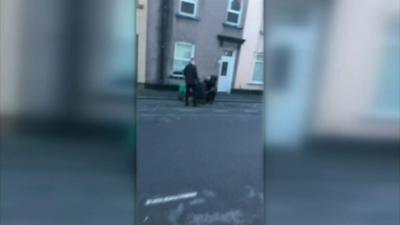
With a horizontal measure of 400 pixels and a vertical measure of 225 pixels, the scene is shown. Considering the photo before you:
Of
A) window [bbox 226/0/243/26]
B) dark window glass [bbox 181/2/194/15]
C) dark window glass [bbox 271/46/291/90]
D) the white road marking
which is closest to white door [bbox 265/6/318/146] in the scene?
dark window glass [bbox 271/46/291/90]

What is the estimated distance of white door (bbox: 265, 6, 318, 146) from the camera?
1.07 metres

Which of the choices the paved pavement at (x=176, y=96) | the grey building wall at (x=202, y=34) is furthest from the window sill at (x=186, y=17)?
the paved pavement at (x=176, y=96)

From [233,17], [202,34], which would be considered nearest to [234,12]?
[233,17]

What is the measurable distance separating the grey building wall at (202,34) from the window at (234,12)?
0.01 meters

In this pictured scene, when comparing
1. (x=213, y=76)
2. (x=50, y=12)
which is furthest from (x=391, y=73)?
(x=50, y=12)

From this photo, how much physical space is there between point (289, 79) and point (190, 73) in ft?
0.94

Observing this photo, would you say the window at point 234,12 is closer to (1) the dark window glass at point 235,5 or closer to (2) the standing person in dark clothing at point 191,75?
(1) the dark window glass at point 235,5

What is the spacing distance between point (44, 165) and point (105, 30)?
15.6 inches

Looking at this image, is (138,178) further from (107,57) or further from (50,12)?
(50,12)

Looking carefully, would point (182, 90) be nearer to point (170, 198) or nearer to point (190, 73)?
point (190, 73)

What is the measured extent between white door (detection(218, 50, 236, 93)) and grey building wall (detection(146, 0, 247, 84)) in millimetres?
21

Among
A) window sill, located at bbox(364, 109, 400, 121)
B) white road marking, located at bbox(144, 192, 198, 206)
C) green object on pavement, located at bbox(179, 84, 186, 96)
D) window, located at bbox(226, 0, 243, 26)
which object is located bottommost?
white road marking, located at bbox(144, 192, 198, 206)

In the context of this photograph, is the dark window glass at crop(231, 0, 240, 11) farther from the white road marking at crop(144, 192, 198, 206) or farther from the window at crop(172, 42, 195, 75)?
the white road marking at crop(144, 192, 198, 206)

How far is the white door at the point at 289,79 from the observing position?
1071mm
